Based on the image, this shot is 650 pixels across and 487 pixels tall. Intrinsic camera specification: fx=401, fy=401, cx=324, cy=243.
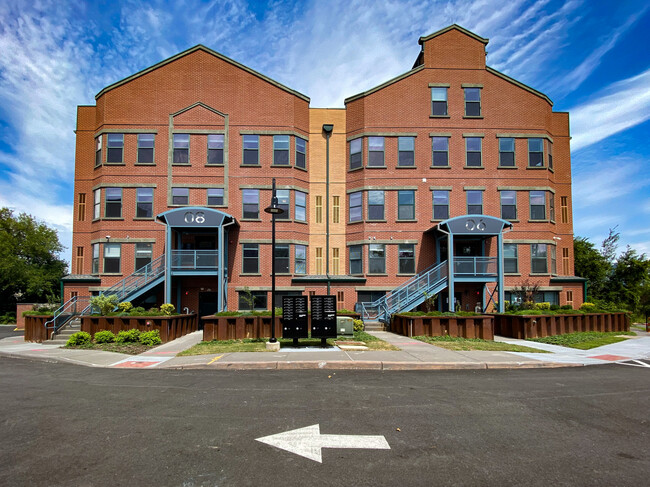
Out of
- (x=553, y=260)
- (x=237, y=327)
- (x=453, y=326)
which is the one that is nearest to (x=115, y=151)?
(x=237, y=327)

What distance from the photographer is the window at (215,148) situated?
988 inches

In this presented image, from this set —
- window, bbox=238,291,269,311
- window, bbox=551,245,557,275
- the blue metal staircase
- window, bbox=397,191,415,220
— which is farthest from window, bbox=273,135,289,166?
window, bbox=551,245,557,275

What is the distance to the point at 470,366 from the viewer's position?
11000mm

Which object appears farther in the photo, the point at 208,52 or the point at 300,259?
the point at 208,52

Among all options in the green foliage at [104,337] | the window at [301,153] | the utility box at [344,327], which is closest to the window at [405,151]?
the window at [301,153]

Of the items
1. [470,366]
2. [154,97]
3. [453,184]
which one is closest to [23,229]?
[154,97]

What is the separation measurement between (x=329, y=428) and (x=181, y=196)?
21.7m

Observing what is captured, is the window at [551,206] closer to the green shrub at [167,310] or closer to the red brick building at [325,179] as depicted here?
the red brick building at [325,179]

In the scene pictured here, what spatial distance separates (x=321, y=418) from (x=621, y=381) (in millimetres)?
7720

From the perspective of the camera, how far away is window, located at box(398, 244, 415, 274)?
82.2ft

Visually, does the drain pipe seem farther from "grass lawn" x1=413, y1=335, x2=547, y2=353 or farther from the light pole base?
the light pole base

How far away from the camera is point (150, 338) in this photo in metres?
15.4

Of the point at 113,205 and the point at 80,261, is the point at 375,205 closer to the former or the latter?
the point at 113,205

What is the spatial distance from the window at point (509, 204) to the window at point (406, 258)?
21.0 ft
